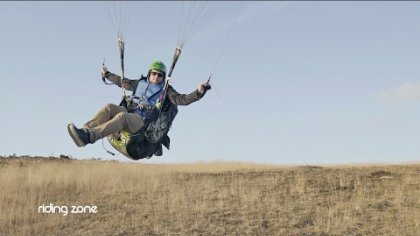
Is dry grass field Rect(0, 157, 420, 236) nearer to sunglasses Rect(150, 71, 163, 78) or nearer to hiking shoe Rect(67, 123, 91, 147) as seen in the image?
sunglasses Rect(150, 71, 163, 78)

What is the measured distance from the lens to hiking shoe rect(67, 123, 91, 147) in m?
7.60

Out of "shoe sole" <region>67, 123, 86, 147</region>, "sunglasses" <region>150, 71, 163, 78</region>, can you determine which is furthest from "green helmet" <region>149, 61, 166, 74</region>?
"shoe sole" <region>67, 123, 86, 147</region>

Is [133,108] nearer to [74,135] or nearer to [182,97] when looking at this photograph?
[182,97]

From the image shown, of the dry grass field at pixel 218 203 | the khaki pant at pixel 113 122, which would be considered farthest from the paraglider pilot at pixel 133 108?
the dry grass field at pixel 218 203

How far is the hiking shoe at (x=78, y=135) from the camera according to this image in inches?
299

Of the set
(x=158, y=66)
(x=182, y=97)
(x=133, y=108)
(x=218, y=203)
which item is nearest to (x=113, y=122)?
(x=133, y=108)

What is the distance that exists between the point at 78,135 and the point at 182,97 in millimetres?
2101

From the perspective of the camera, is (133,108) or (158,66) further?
(158,66)

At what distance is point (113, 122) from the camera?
8.56 metres

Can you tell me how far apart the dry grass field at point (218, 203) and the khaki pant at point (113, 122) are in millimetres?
4041

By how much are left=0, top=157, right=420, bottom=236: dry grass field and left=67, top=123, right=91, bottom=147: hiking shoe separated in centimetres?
500

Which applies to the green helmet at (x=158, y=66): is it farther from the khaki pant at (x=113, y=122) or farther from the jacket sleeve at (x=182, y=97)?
the khaki pant at (x=113, y=122)

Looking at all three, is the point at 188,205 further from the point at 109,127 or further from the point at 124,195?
the point at 109,127

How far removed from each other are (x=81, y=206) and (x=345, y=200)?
288 inches
